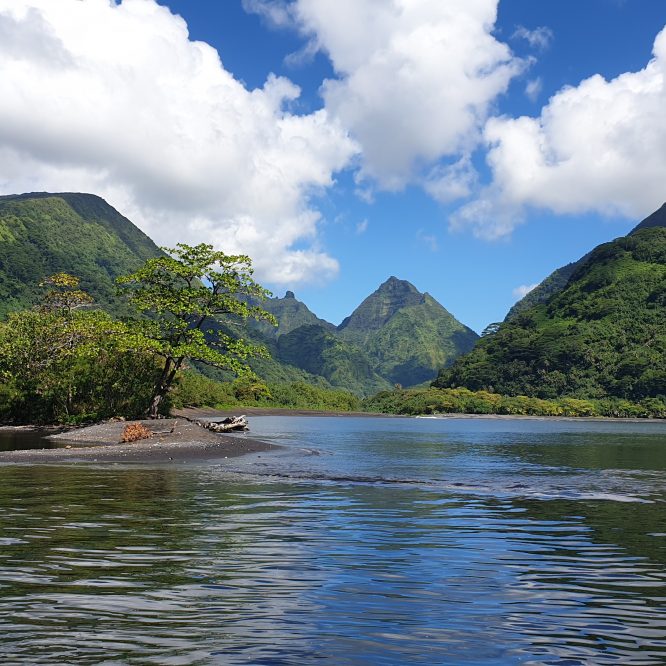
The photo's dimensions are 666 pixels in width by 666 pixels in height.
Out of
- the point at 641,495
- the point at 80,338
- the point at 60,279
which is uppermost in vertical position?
the point at 60,279

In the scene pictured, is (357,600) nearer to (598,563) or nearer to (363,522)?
(598,563)

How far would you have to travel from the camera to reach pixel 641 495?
2812 centimetres

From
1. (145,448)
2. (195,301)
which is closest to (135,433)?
(145,448)

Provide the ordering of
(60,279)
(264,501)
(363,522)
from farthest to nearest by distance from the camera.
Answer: (60,279)
(264,501)
(363,522)

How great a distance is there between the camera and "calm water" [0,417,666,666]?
873cm

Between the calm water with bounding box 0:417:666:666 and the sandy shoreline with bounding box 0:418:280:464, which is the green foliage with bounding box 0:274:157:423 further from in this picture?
the calm water with bounding box 0:417:666:666

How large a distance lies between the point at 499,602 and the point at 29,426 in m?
73.6

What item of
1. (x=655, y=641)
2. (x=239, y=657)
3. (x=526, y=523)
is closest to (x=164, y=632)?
(x=239, y=657)

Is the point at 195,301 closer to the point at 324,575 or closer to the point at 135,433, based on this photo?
the point at 135,433

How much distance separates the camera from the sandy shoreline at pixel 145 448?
39.7m

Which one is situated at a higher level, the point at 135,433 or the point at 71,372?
the point at 71,372

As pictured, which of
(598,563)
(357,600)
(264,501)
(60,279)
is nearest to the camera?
(357,600)

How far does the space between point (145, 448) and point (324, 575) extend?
34.3 meters

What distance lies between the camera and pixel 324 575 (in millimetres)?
13156
